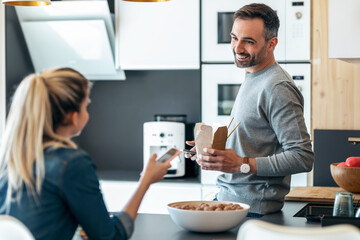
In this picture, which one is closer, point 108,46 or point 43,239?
point 43,239

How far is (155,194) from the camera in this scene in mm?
3885

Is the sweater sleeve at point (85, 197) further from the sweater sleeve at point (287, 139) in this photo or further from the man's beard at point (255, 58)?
the man's beard at point (255, 58)

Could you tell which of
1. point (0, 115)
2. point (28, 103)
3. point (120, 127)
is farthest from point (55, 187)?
point (120, 127)

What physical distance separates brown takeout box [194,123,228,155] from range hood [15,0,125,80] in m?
2.22

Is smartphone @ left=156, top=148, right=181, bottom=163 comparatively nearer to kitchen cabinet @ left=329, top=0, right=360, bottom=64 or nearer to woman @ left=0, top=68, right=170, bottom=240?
woman @ left=0, top=68, right=170, bottom=240

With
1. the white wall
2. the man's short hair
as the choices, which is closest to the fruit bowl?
the man's short hair

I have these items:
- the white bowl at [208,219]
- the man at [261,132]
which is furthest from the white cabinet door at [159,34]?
the white bowl at [208,219]

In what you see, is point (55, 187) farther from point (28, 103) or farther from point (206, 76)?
point (206, 76)

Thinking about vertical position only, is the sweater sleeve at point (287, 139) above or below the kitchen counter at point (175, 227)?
above

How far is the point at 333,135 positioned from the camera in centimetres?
360

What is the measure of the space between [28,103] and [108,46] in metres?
2.72

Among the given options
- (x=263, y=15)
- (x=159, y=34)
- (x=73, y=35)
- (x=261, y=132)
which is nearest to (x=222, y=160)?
(x=261, y=132)

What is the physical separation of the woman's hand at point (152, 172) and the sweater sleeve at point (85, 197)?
0.58 feet

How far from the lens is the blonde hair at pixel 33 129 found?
1.34m
